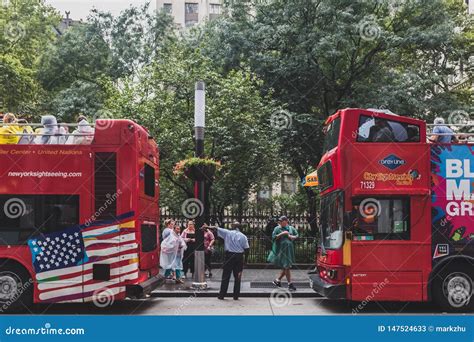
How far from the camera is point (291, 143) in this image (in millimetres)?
25859

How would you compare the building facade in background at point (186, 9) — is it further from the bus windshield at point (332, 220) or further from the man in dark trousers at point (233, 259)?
the bus windshield at point (332, 220)

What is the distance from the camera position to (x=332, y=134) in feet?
41.9

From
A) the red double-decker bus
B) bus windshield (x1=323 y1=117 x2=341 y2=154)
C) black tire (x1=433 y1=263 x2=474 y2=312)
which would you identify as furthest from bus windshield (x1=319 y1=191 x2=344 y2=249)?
black tire (x1=433 y1=263 x2=474 y2=312)

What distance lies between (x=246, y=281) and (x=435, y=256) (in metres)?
6.55

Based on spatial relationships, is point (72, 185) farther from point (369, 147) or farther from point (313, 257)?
point (313, 257)

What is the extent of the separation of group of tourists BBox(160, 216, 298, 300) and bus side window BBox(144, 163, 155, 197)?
5.91 ft

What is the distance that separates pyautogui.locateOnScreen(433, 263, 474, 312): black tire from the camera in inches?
462

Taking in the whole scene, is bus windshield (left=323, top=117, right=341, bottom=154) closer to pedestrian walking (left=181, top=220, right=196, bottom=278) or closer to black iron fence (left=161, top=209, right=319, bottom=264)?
pedestrian walking (left=181, top=220, right=196, bottom=278)

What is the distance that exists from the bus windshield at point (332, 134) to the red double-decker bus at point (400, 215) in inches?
13.0

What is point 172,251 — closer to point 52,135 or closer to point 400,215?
point 52,135
